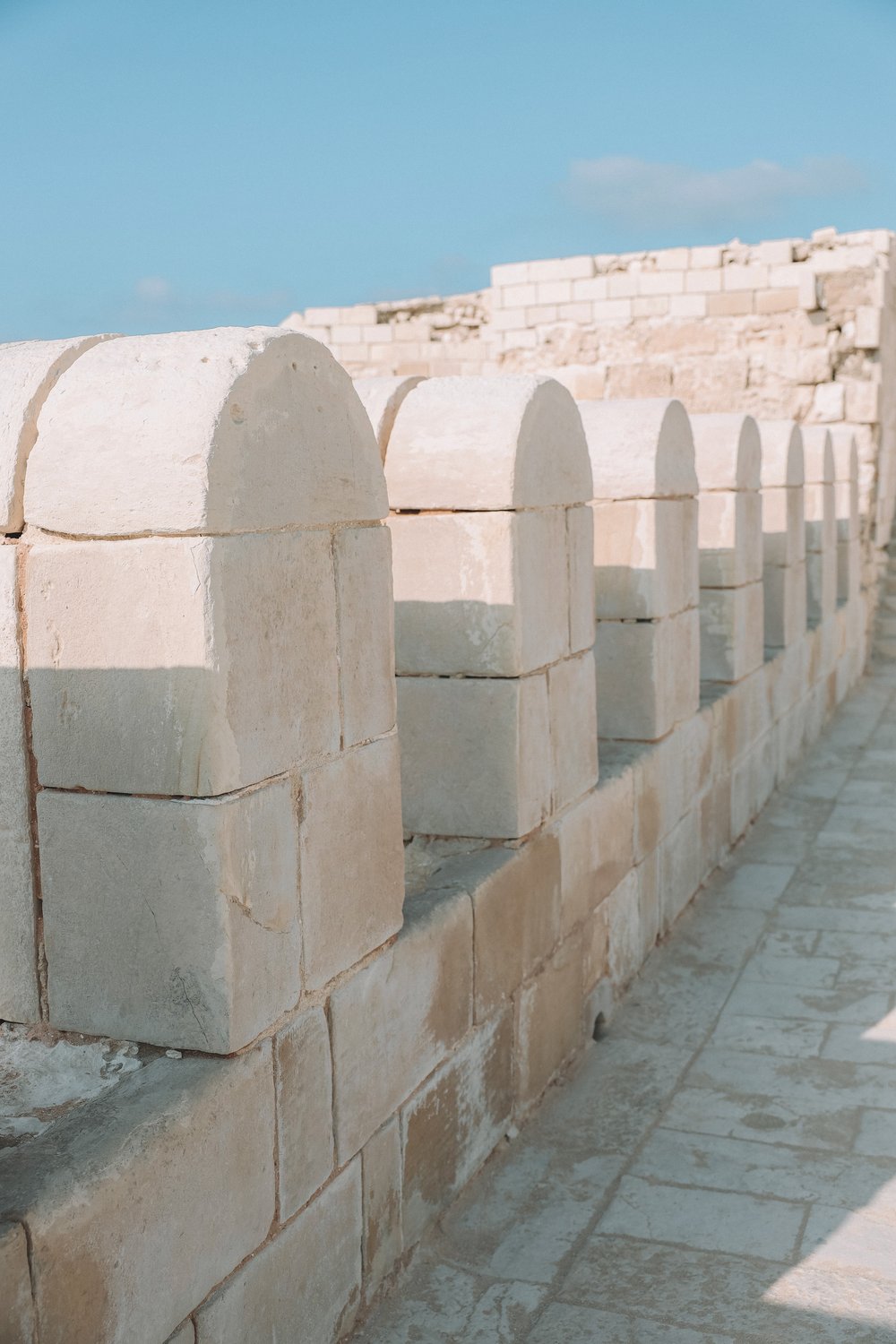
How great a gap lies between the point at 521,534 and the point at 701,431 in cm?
377

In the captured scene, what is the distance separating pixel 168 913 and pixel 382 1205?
118cm

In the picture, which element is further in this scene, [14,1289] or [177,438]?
[177,438]

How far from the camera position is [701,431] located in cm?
782

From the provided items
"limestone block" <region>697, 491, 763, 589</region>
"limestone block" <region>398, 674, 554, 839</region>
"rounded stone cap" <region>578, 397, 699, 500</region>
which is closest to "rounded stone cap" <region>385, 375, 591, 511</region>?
"limestone block" <region>398, 674, 554, 839</region>

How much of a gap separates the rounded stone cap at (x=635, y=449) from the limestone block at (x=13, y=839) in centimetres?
351

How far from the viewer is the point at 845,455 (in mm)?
11680

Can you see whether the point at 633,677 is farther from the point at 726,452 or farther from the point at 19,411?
the point at 19,411

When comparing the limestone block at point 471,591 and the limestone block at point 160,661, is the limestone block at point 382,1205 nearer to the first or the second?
the limestone block at point 160,661

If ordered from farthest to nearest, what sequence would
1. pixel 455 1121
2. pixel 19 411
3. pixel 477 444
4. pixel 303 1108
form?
pixel 477 444, pixel 455 1121, pixel 303 1108, pixel 19 411

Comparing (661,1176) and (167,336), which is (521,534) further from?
(661,1176)

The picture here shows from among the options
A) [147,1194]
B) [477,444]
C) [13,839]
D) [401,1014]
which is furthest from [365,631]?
[147,1194]

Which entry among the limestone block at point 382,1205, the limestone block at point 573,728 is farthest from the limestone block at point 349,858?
the limestone block at point 573,728

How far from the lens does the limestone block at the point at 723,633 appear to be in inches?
304

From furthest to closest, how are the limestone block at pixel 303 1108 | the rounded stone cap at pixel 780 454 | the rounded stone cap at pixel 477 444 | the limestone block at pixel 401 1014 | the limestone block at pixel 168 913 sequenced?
1. the rounded stone cap at pixel 780 454
2. the rounded stone cap at pixel 477 444
3. the limestone block at pixel 401 1014
4. the limestone block at pixel 303 1108
5. the limestone block at pixel 168 913
